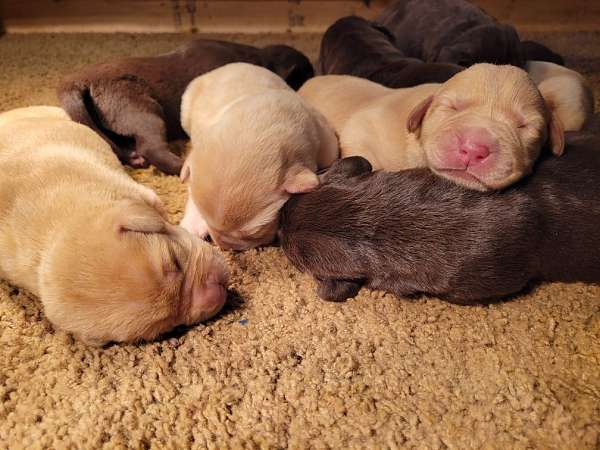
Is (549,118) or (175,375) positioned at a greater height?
(549,118)

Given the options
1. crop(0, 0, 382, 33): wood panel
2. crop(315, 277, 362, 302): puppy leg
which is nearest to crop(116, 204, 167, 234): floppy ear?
crop(315, 277, 362, 302): puppy leg

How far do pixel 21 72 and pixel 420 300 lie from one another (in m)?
4.86

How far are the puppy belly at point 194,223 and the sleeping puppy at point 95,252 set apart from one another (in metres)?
0.23

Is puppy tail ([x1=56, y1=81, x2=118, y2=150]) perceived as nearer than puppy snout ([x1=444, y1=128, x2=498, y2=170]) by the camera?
No

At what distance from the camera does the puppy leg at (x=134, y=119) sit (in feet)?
11.7

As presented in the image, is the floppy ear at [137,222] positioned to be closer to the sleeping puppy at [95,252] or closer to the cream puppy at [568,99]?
the sleeping puppy at [95,252]

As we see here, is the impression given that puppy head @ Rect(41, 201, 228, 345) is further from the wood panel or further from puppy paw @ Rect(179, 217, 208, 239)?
the wood panel

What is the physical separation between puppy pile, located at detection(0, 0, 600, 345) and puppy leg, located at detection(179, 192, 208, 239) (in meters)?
0.01

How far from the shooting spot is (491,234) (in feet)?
7.56

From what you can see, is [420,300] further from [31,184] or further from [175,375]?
[31,184]

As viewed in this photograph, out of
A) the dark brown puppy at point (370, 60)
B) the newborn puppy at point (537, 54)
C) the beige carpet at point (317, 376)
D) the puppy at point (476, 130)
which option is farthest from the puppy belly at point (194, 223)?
the newborn puppy at point (537, 54)

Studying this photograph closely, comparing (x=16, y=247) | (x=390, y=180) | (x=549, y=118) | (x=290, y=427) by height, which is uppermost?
(x=549, y=118)

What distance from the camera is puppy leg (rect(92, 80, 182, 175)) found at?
3580 millimetres

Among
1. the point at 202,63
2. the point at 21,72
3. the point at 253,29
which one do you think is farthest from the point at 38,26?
the point at 202,63
